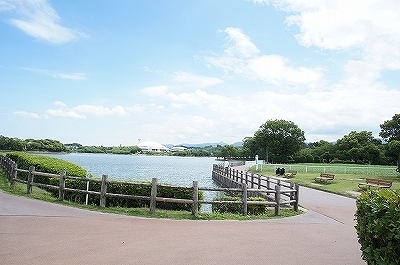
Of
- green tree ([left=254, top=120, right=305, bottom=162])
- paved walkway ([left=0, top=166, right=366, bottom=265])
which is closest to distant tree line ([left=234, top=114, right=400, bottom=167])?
green tree ([left=254, top=120, right=305, bottom=162])

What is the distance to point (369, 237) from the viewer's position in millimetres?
4953

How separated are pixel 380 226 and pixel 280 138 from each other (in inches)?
3116

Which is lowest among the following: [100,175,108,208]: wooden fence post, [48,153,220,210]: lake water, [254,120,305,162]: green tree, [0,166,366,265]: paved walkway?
[48,153,220,210]: lake water

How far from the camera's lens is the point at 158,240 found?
7301 millimetres

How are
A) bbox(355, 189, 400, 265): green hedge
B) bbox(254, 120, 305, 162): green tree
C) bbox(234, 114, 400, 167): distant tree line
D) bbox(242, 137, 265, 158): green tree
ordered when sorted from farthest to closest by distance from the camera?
bbox(242, 137, 265, 158): green tree
bbox(254, 120, 305, 162): green tree
bbox(234, 114, 400, 167): distant tree line
bbox(355, 189, 400, 265): green hedge

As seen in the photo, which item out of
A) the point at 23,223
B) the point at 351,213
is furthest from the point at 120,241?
the point at 351,213

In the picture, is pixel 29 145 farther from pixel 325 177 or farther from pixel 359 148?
pixel 325 177

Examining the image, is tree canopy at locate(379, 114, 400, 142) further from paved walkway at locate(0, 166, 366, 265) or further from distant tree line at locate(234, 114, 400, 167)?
paved walkway at locate(0, 166, 366, 265)

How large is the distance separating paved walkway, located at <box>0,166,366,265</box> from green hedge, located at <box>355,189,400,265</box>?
1631 mm

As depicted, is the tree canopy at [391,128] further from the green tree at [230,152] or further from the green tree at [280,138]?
the green tree at [230,152]

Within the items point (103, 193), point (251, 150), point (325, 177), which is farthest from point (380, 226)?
point (251, 150)

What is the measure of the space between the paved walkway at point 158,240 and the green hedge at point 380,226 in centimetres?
163

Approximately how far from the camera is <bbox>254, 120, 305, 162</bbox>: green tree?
267 feet

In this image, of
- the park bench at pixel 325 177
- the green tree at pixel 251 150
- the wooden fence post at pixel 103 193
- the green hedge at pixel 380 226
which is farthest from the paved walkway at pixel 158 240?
the green tree at pixel 251 150
